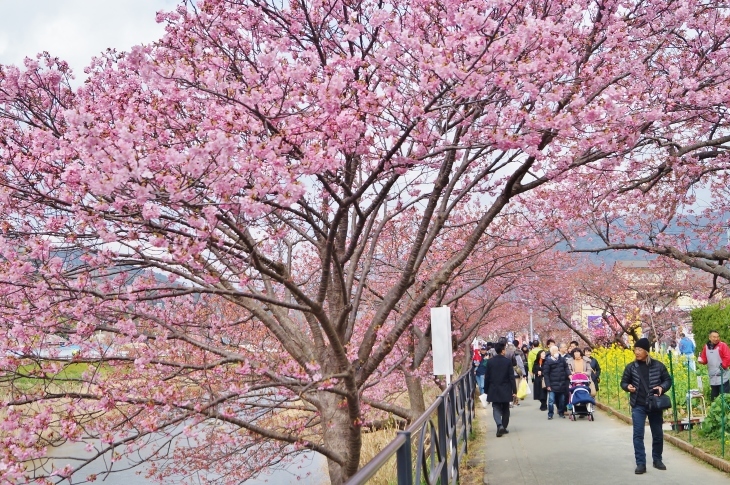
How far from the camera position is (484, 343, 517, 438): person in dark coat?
1295 centimetres

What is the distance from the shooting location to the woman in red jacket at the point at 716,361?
11.7 metres

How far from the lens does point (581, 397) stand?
1507 cm

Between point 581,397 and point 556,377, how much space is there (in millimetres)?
649

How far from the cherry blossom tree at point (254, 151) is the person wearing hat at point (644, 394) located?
2.57m

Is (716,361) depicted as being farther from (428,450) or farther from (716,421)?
(428,450)

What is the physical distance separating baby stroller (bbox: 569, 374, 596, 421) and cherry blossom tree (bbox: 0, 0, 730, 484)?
7379 mm

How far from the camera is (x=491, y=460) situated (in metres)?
10.4

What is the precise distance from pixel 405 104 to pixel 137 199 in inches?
119

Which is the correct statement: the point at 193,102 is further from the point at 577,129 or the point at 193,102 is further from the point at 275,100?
the point at 577,129

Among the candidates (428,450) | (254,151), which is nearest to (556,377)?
(428,450)

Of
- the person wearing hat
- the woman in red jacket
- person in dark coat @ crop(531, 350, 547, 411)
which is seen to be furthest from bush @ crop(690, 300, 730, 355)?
the person wearing hat

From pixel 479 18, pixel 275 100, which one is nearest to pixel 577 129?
pixel 479 18

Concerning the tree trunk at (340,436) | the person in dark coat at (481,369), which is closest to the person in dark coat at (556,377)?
the person in dark coat at (481,369)

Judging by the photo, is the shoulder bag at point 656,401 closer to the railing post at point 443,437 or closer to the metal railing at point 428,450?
the metal railing at point 428,450
